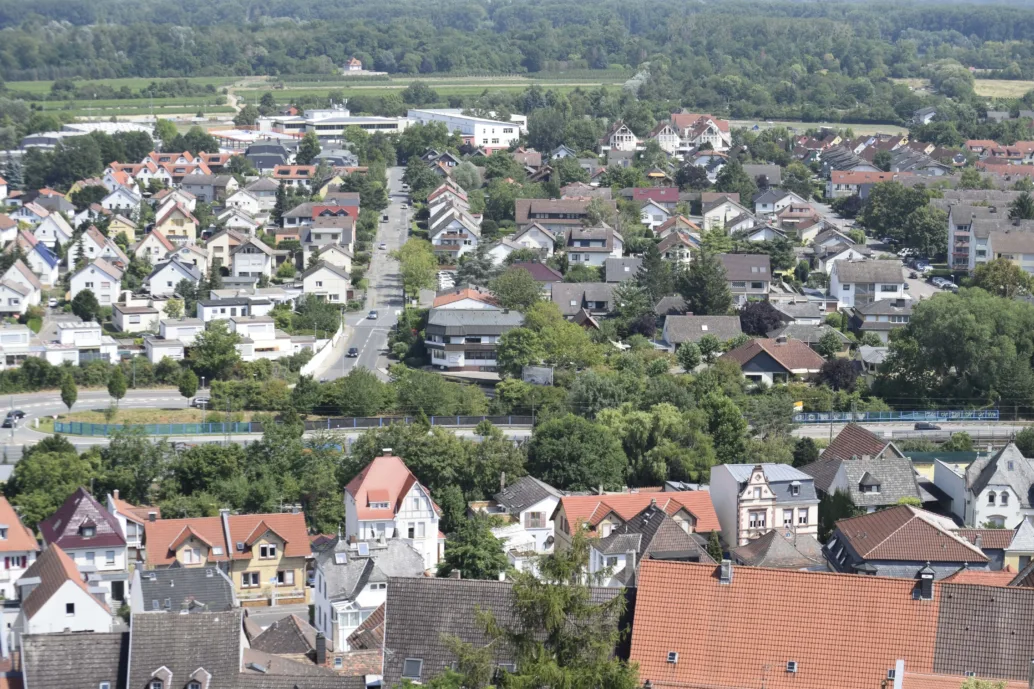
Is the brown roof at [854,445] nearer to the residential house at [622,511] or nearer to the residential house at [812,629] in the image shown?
the residential house at [622,511]

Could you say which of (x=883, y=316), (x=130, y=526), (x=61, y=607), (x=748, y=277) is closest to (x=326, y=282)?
(x=748, y=277)

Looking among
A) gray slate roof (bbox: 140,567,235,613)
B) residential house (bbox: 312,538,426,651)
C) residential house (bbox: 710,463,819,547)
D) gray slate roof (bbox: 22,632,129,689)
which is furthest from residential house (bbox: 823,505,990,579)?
gray slate roof (bbox: 22,632,129,689)

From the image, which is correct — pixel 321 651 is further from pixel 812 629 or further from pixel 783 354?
pixel 783 354

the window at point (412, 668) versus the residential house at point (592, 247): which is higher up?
the residential house at point (592, 247)

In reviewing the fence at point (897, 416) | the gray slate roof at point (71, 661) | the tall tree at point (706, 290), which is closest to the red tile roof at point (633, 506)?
the fence at point (897, 416)

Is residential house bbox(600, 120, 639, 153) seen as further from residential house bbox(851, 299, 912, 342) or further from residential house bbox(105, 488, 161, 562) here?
residential house bbox(105, 488, 161, 562)

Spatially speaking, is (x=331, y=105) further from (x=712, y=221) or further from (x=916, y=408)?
(x=916, y=408)

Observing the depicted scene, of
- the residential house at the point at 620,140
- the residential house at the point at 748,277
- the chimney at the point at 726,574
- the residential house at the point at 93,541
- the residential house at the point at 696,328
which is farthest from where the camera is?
the residential house at the point at 620,140
